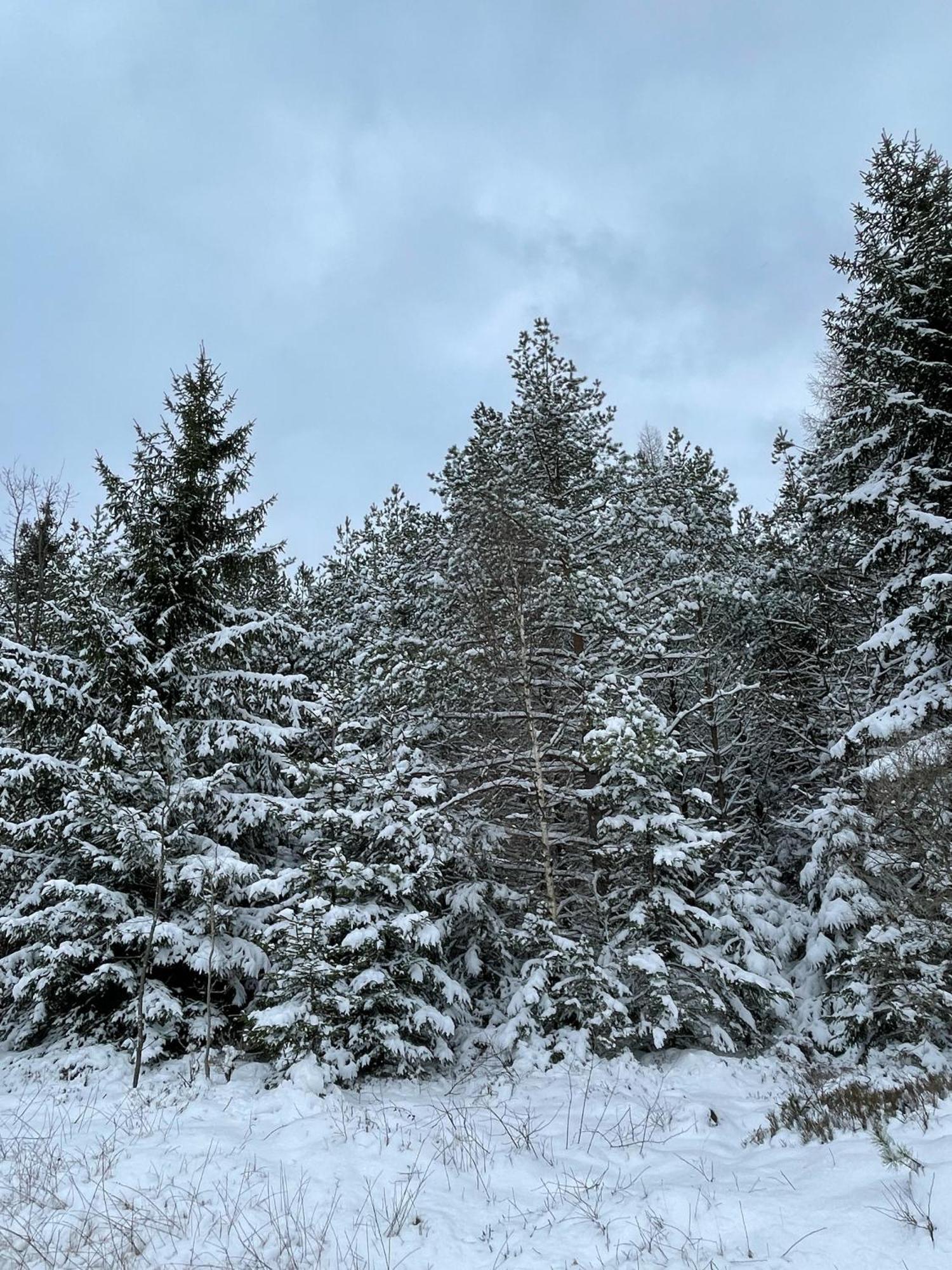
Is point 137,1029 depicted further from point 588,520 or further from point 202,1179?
point 588,520

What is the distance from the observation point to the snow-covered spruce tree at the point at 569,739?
10367mm

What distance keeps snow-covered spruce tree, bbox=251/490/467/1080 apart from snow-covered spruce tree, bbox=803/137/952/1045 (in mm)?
6179

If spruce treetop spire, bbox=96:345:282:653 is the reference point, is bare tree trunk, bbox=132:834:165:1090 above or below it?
below

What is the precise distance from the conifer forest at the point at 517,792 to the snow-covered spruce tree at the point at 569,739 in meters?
0.09

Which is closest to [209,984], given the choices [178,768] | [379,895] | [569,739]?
[379,895]

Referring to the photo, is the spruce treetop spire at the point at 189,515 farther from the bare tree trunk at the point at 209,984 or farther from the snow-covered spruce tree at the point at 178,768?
the bare tree trunk at the point at 209,984

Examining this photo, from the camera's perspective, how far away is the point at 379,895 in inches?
412

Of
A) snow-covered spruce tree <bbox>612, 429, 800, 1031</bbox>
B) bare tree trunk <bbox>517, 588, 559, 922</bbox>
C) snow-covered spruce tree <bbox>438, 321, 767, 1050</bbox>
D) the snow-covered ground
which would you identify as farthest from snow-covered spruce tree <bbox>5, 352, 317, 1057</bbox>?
snow-covered spruce tree <bbox>612, 429, 800, 1031</bbox>

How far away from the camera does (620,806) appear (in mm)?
11883

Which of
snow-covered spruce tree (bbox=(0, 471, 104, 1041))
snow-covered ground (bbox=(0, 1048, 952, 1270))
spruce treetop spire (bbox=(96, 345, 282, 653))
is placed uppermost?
spruce treetop spire (bbox=(96, 345, 282, 653))

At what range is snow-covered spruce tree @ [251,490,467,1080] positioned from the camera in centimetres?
907

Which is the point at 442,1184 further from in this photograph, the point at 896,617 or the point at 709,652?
the point at 709,652

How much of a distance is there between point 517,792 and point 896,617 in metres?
7.44

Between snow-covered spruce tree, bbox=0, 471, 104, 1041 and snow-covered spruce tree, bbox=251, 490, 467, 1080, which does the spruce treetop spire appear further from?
snow-covered spruce tree, bbox=251, 490, 467, 1080
